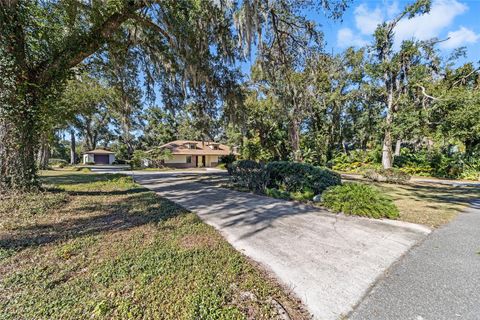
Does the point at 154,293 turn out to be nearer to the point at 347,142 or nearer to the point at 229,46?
the point at 229,46

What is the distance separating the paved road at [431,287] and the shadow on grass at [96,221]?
3.96 m

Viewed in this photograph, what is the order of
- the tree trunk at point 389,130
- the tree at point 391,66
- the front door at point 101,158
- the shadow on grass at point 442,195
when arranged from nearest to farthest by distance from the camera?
1. the shadow on grass at point 442,195
2. the tree at point 391,66
3. the tree trunk at point 389,130
4. the front door at point 101,158

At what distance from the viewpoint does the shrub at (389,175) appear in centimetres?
1208

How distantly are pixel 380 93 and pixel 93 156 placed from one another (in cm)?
4341

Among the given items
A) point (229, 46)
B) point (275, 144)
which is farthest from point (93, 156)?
point (229, 46)

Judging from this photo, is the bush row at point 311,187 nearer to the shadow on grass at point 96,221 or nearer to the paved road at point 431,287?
the paved road at point 431,287

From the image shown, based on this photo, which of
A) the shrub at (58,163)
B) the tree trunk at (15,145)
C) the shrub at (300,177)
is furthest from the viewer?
the shrub at (58,163)

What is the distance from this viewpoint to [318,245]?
138 inches

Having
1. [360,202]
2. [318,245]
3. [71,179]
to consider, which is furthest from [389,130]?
[71,179]

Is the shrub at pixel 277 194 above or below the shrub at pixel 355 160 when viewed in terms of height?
below

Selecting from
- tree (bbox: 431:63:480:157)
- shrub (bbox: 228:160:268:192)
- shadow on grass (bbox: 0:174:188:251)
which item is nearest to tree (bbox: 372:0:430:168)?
tree (bbox: 431:63:480:157)

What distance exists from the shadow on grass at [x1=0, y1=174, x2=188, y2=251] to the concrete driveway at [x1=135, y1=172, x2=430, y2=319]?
0.98 meters

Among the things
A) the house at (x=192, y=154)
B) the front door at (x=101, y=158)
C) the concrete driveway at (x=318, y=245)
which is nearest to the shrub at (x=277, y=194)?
the concrete driveway at (x=318, y=245)

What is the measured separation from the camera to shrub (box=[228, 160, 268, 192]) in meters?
8.37
